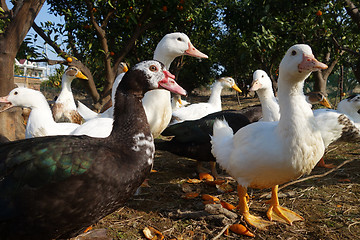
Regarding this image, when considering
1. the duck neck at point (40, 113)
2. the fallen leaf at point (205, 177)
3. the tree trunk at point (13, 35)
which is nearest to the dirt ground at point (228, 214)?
the fallen leaf at point (205, 177)

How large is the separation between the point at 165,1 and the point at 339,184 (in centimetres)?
533

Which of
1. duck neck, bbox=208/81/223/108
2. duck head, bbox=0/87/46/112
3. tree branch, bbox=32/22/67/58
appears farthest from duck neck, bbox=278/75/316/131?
tree branch, bbox=32/22/67/58

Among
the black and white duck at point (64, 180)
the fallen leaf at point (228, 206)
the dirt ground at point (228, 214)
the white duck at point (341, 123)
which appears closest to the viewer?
the black and white duck at point (64, 180)

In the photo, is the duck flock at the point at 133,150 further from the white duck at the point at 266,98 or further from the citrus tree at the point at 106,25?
the citrus tree at the point at 106,25

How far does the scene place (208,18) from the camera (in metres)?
8.21

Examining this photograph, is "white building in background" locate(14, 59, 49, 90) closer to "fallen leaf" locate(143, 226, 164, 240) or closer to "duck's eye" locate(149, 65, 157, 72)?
"duck's eye" locate(149, 65, 157, 72)

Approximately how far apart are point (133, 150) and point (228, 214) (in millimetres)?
1292

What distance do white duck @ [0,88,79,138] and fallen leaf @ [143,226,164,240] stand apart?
1.64 meters

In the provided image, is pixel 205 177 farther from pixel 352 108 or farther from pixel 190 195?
pixel 352 108

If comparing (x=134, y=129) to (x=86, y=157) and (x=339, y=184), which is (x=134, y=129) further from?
(x=339, y=184)

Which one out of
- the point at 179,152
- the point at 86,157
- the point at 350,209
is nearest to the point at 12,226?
the point at 86,157

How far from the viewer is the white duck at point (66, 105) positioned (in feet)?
17.7

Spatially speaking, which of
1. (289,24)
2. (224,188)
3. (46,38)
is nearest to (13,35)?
(46,38)

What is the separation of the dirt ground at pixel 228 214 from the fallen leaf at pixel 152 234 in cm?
5
